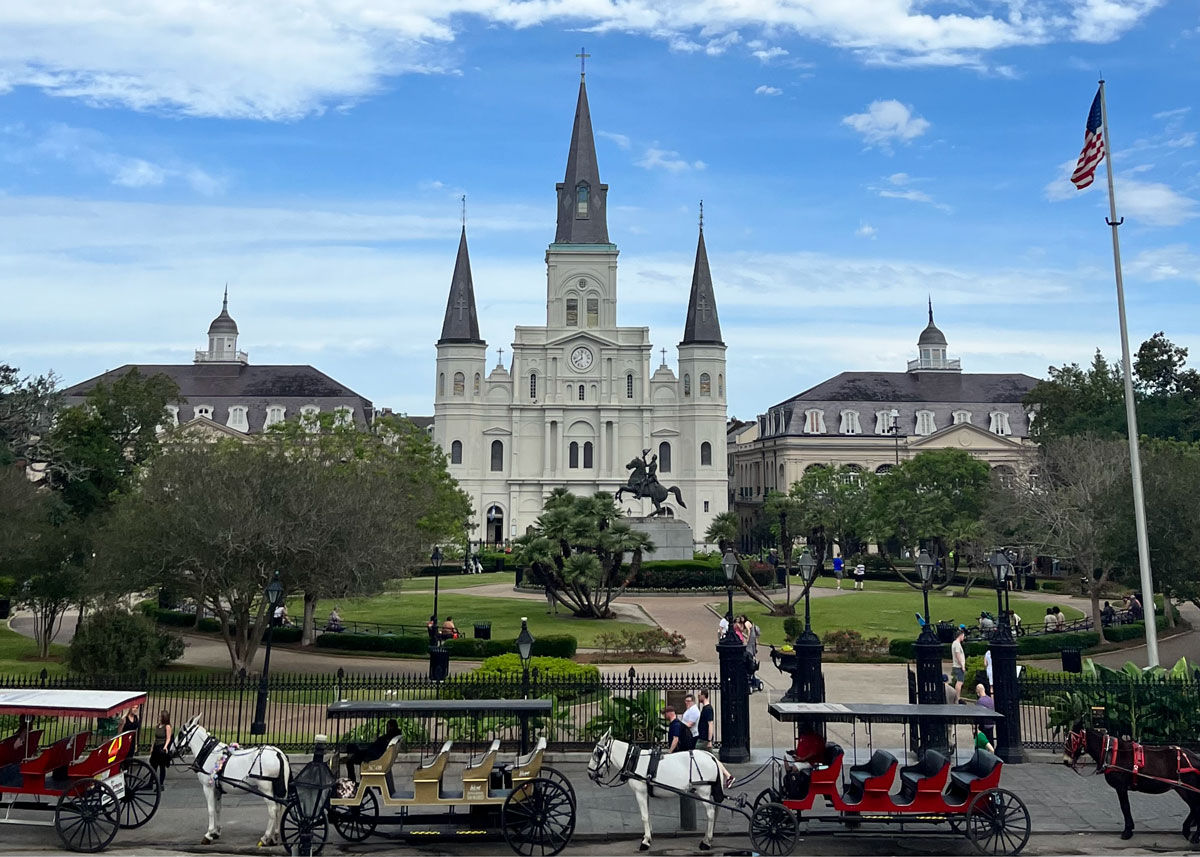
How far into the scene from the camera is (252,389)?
302ft

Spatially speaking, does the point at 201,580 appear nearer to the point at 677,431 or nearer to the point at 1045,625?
the point at 1045,625

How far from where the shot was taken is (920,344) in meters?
109

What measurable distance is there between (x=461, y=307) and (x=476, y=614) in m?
52.5

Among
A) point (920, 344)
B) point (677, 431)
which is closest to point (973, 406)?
point (920, 344)

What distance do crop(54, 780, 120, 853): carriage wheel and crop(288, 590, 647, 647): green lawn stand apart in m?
19.2

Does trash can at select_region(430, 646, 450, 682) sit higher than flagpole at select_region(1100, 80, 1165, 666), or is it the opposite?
flagpole at select_region(1100, 80, 1165, 666)

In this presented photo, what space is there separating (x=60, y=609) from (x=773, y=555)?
41810mm

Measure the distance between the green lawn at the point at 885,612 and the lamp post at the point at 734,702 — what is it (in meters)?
16.5

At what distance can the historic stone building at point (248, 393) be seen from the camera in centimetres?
8862

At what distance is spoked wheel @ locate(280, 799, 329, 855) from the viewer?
1176 cm

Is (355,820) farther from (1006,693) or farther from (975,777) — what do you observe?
(1006,693)

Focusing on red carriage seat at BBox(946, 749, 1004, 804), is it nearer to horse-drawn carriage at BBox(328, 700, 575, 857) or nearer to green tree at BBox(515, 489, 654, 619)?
horse-drawn carriage at BBox(328, 700, 575, 857)

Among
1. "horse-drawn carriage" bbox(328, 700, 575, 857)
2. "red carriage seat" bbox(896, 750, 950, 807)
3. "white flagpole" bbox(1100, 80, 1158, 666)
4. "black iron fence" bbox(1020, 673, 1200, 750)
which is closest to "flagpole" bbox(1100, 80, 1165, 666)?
"white flagpole" bbox(1100, 80, 1158, 666)

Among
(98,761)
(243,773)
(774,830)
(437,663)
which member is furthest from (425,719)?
(774,830)
